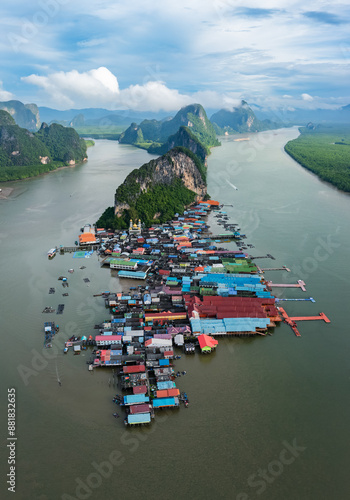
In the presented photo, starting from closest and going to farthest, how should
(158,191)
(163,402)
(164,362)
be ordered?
1. (163,402)
2. (164,362)
3. (158,191)

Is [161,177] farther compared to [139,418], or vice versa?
[161,177]

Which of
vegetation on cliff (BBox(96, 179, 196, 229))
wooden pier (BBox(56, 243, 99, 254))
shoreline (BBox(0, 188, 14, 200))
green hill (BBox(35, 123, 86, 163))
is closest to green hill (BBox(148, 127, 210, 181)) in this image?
vegetation on cliff (BBox(96, 179, 196, 229))

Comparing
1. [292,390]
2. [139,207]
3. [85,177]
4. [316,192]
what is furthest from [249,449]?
[85,177]

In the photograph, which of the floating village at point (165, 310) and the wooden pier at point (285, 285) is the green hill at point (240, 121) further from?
Answer: the wooden pier at point (285, 285)

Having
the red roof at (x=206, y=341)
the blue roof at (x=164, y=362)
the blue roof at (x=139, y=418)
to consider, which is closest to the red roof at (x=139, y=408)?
the blue roof at (x=139, y=418)

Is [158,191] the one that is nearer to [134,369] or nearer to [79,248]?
[79,248]
